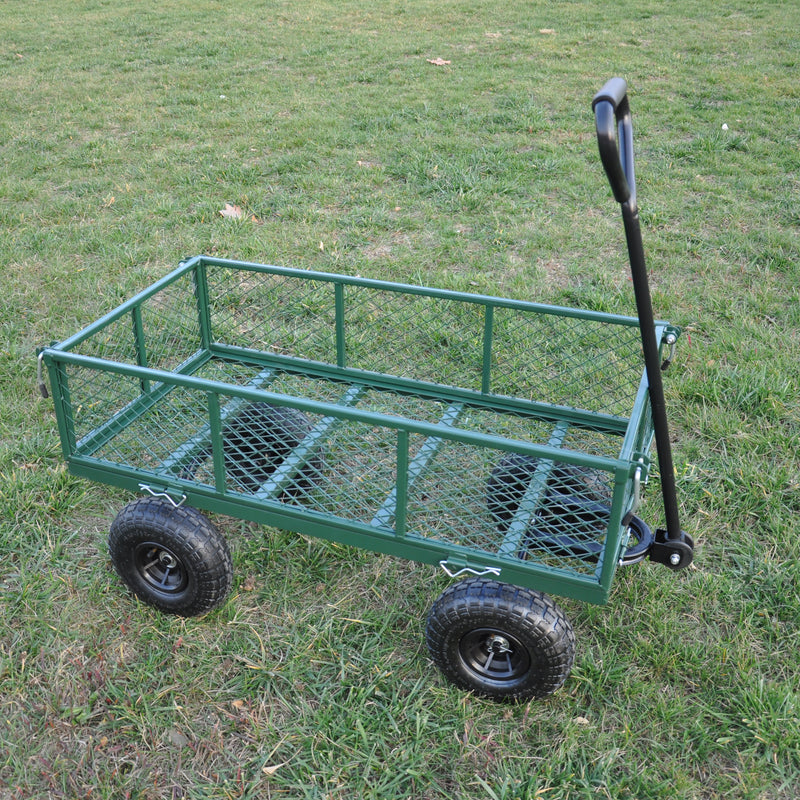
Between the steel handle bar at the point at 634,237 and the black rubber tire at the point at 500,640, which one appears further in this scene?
the black rubber tire at the point at 500,640

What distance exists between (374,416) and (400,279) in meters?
3.22

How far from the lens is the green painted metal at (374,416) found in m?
2.89

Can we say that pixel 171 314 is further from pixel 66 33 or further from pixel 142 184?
pixel 66 33

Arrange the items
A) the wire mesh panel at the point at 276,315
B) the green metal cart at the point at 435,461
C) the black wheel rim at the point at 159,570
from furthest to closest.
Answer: the wire mesh panel at the point at 276,315
the black wheel rim at the point at 159,570
the green metal cart at the point at 435,461

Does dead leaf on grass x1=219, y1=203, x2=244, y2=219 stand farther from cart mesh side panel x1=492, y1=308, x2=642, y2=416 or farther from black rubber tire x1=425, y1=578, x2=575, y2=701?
black rubber tire x1=425, y1=578, x2=575, y2=701

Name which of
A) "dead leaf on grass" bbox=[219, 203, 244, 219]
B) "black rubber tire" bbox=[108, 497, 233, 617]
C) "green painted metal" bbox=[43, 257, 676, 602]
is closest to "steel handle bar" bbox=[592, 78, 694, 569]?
"green painted metal" bbox=[43, 257, 676, 602]

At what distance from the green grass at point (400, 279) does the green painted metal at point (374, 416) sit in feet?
1.21

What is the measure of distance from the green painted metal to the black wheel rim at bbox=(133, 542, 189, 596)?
0.26m

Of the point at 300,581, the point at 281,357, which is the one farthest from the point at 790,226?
the point at 300,581

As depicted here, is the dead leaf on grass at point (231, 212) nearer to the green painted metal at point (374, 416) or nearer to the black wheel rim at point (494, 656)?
the green painted metal at point (374, 416)

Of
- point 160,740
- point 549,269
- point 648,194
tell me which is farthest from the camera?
point 648,194

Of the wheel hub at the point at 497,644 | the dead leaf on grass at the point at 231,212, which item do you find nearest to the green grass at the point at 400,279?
the dead leaf on grass at the point at 231,212

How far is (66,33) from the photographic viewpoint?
484 inches

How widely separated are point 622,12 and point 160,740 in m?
12.0
